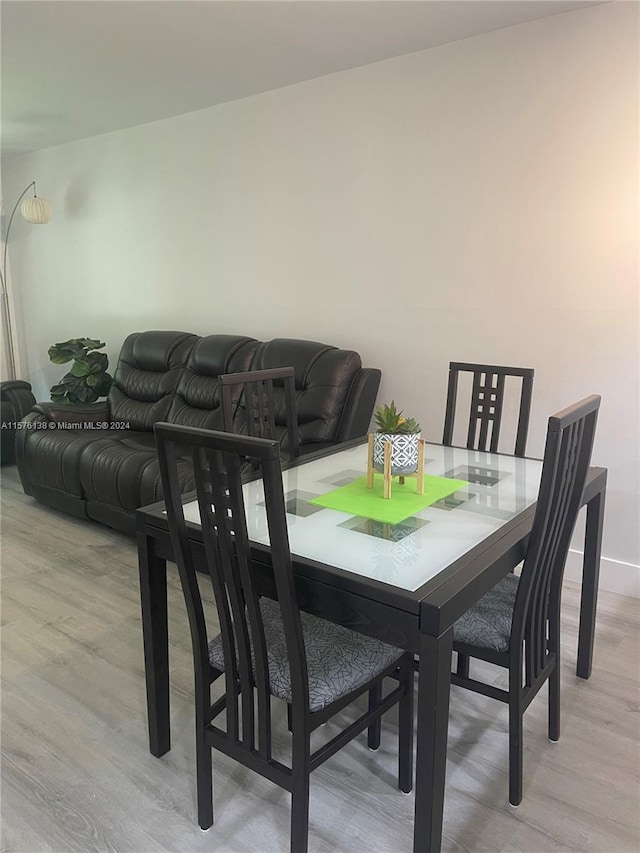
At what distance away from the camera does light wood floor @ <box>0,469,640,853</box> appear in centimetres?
163

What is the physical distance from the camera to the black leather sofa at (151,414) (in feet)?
10.7

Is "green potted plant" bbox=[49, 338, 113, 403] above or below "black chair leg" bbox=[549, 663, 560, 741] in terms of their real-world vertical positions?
above

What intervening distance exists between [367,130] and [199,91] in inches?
43.9

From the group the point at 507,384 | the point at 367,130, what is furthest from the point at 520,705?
the point at 367,130

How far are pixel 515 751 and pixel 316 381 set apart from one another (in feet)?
6.74

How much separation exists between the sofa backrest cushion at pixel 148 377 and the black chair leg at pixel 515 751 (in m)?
2.89

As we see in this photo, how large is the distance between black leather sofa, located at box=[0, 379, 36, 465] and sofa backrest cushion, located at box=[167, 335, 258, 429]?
1.47 meters

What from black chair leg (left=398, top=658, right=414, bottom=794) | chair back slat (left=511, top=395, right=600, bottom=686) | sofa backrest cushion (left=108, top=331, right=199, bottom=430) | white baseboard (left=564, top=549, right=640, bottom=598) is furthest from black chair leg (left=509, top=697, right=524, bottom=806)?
sofa backrest cushion (left=108, top=331, right=199, bottom=430)

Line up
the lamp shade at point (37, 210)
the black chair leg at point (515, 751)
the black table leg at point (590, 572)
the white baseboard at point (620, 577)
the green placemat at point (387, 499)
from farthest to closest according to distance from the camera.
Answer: the lamp shade at point (37, 210) → the white baseboard at point (620, 577) → the black table leg at point (590, 572) → the green placemat at point (387, 499) → the black chair leg at point (515, 751)

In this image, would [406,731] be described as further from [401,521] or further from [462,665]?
[401,521]

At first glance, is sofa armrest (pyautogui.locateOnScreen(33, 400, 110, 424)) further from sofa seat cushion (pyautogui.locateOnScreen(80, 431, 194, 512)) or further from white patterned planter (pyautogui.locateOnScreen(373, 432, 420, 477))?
white patterned planter (pyautogui.locateOnScreen(373, 432, 420, 477))

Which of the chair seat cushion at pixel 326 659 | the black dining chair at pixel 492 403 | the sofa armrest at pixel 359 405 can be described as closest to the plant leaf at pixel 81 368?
the sofa armrest at pixel 359 405

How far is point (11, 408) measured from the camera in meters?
4.73

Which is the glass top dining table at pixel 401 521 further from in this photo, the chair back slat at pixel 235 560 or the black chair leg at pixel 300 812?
the black chair leg at pixel 300 812
